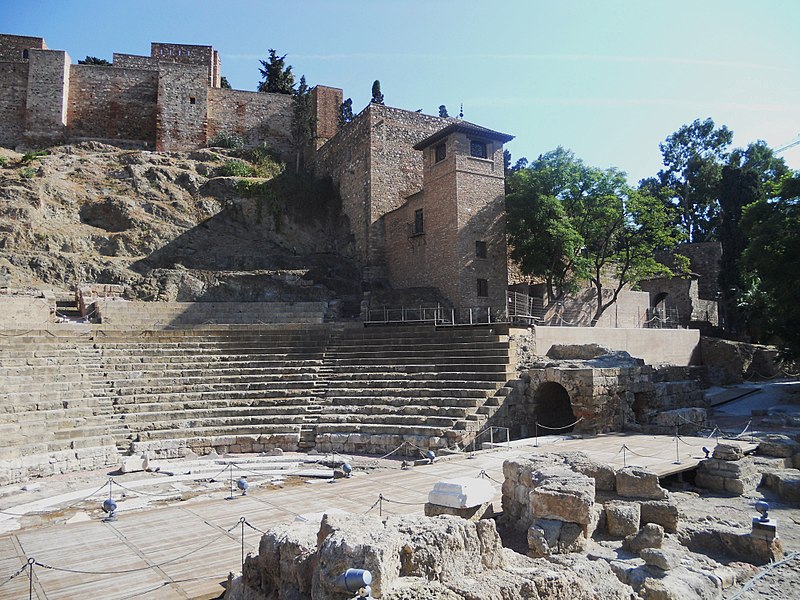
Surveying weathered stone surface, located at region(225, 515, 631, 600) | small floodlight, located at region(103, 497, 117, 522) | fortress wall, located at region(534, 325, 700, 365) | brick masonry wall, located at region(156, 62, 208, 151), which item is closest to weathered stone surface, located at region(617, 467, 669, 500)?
weathered stone surface, located at region(225, 515, 631, 600)

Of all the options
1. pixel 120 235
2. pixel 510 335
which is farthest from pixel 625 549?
pixel 120 235

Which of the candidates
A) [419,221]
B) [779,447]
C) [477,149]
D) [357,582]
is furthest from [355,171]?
[357,582]

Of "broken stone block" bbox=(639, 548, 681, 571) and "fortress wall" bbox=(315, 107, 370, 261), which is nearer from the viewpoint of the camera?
"broken stone block" bbox=(639, 548, 681, 571)

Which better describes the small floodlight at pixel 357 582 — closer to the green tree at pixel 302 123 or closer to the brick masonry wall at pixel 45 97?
the green tree at pixel 302 123

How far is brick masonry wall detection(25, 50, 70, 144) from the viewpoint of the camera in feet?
100

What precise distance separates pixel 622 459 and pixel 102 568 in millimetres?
8703

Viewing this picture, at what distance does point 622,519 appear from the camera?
758 centimetres

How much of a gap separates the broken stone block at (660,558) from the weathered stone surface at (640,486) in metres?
1.79

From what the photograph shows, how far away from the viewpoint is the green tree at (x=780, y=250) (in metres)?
19.6

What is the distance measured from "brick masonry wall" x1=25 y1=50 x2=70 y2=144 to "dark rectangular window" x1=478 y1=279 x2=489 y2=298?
24.8 m

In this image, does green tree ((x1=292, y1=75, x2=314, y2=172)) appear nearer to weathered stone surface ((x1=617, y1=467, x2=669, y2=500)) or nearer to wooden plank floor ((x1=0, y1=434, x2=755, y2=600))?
wooden plank floor ((x1=0, y1=434, x2=755, y2=600))

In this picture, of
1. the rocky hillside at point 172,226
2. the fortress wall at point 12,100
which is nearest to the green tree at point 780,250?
the rocky hillside at point 172,226

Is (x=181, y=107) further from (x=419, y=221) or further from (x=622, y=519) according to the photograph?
(x=622, y=519)

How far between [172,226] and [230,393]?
14.6 m
